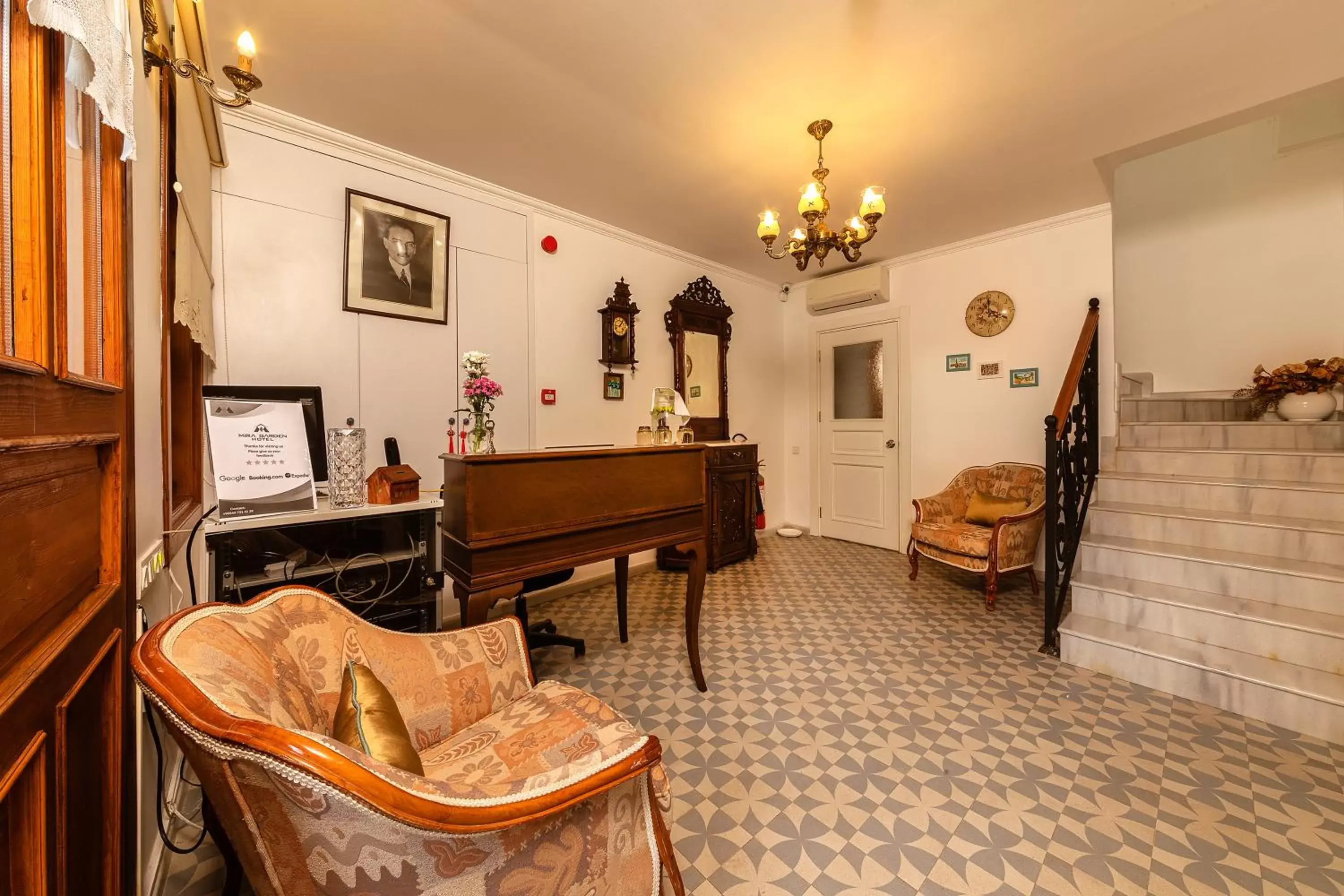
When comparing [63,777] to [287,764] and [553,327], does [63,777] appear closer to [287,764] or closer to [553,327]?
[287,764]

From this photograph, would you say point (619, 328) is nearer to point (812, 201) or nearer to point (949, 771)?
point (812, 201)

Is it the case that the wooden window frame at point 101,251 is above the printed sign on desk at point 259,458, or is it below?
above

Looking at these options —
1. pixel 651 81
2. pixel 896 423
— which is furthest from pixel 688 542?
pixel 896 423

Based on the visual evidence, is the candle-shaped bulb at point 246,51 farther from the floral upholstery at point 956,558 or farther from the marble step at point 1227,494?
the marble step at point 1227,494

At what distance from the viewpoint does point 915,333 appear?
4676 mm

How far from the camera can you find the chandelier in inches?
97.2

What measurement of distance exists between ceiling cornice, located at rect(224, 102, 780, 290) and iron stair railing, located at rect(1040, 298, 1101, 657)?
333 centimetres

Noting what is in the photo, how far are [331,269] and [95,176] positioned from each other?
2.06 meters

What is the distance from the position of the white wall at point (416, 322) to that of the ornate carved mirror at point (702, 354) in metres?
0.13

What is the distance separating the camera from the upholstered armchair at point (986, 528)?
132 inches

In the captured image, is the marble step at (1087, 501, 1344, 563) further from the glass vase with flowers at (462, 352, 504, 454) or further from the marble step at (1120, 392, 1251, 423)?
the glass vase with flowers at (462, 352, 504, 454)

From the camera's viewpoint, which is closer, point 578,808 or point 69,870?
point 69,870

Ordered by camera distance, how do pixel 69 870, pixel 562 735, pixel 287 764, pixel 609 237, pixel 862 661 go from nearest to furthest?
pixel 287 764, pixel 69 870, pixel 562 735, pixel 862 661, pixel 609 237

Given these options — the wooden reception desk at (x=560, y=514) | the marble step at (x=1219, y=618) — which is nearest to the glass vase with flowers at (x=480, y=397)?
the wooden reception desk at (x=560, y=514)
